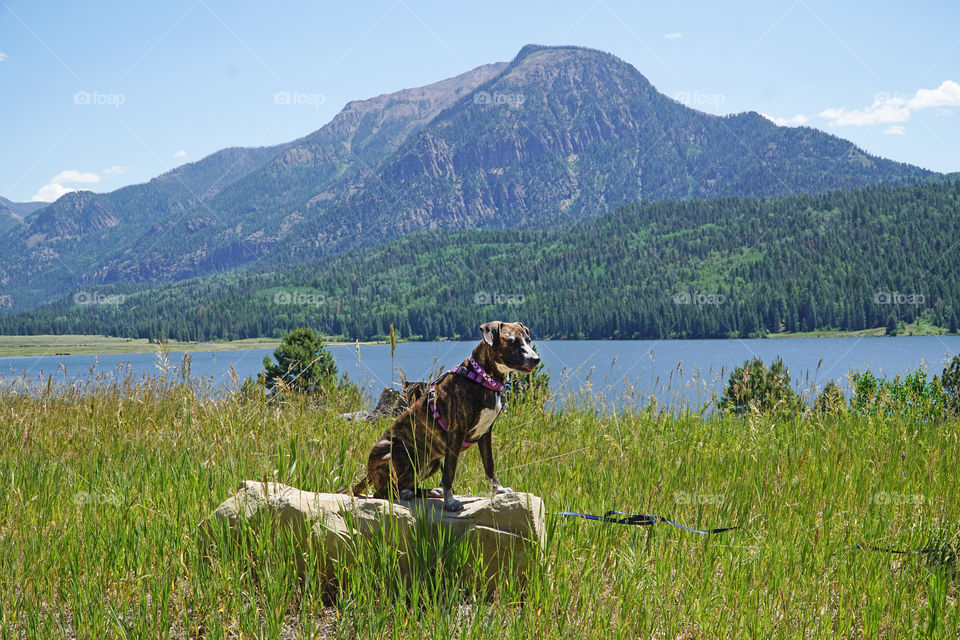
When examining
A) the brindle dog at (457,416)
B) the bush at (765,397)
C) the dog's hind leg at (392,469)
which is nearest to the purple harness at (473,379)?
the brindle dog at (457,416)

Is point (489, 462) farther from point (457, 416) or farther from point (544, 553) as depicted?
point (544, 553)

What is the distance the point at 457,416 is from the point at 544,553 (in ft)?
2.99

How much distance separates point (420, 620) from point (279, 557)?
0.83 metres

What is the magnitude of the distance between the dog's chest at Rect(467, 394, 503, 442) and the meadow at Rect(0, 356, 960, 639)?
74 centimetres

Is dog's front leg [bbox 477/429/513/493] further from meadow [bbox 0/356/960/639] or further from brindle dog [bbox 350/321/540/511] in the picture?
meadow [bbox 0/356/960/639]

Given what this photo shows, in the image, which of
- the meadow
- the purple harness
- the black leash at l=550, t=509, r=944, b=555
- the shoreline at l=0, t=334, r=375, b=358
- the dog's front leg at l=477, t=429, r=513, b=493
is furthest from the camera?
the shoreline at l=0, t=334, r=375, b=358

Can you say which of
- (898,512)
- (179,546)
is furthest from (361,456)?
(898,512)

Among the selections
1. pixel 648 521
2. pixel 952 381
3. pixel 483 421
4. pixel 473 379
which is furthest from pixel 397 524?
pixel 952 381

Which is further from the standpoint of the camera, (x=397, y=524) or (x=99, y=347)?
(x=99, y=347)

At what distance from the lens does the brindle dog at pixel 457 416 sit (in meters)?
3.08

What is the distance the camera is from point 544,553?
3.28 metres

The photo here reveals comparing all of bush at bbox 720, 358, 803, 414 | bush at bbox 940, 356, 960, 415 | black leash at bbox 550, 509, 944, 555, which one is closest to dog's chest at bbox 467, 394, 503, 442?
black leash at bbox 550, 509, 944, 555

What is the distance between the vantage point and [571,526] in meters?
3.67

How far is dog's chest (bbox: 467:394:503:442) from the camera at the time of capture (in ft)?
10.5
